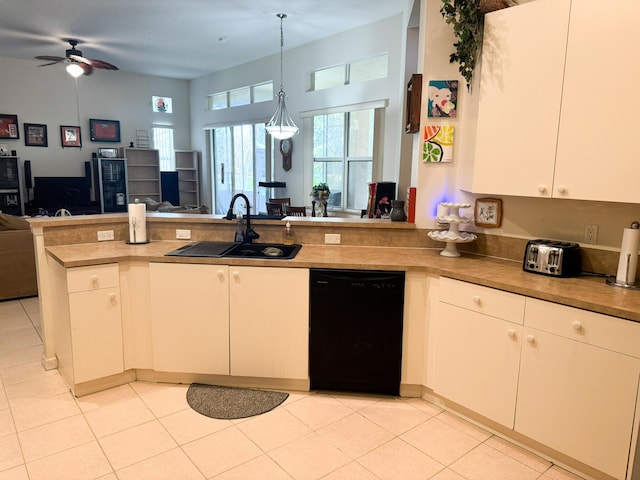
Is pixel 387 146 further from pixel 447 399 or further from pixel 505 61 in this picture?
pixel 447 399

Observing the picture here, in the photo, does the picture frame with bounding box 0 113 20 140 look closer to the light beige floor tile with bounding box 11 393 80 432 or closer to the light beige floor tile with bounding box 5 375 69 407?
the light beige floor tile with bounding box 5 375 69 407

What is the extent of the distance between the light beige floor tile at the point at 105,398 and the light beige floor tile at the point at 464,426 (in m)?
1.97

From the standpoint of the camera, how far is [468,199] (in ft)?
9.65

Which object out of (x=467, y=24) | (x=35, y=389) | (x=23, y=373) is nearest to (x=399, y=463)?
(x=35, y=389)

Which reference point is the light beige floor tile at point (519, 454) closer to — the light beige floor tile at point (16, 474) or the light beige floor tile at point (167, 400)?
the light beige floor tile at point (167, 400)

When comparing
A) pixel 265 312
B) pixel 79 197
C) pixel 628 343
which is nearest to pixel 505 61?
pixel 628 343

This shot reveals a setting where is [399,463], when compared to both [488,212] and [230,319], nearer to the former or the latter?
[230,319]

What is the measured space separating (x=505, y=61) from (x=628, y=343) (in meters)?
1.58

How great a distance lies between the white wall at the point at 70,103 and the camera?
8086mm

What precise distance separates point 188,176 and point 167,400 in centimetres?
805

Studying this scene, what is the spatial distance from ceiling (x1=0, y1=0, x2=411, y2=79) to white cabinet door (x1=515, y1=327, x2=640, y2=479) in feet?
12.3

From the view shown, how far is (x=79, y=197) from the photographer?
27.8 ft

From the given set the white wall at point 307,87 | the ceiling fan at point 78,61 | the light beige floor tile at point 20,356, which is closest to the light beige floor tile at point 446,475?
the light beige floor tile at point 20,356

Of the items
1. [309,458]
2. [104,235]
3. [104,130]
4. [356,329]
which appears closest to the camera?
[309,458]
